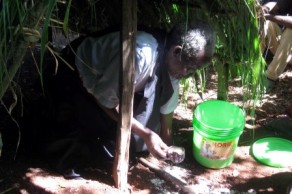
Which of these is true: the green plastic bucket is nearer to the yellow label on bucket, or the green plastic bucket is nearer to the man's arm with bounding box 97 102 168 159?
the yellow label on bucket

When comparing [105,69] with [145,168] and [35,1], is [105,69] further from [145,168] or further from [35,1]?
[145,168]

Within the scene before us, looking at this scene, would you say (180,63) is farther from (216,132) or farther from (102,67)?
(216,132)

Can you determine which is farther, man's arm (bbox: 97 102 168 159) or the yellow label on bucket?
the yellow label on bucket

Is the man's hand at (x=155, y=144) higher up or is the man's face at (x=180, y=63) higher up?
the man's face at (x=180, y=63)

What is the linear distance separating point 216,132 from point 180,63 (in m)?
0.79

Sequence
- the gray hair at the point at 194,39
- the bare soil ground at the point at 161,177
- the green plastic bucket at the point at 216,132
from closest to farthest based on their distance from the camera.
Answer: the gray hair at the point at 194,39, the bare soil ground at the point at 161,177, the green plastic bucket at the point at 216,132

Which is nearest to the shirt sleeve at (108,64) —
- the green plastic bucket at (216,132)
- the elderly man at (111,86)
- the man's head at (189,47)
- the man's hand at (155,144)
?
the elderly man at (111,86)

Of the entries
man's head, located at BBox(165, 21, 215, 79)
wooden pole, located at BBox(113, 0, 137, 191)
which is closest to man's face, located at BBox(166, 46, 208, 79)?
man's head, located at BBox(165, 21, 215, 79)

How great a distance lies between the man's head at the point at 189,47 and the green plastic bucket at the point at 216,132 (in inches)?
26.7

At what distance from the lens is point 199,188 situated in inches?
103

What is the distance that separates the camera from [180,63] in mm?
2125

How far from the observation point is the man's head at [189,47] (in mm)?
2045

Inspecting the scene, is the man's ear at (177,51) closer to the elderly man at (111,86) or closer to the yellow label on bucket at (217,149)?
the elderly man at (111,86)

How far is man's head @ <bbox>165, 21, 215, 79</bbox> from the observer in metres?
2.04
